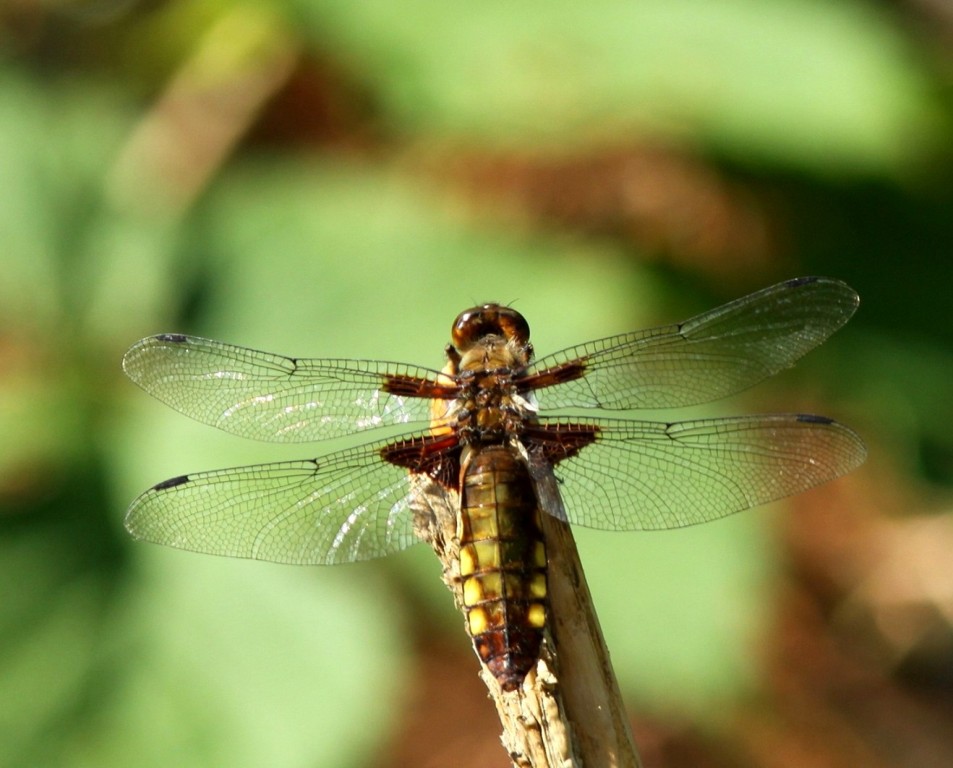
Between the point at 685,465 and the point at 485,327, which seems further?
the point at 485,327

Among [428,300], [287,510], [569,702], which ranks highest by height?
[428,300]

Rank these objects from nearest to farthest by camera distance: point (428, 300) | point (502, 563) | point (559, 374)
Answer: point (502, 563)
point (559, 374)
point (428, 300)

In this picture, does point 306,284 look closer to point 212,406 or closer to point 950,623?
point 212,406

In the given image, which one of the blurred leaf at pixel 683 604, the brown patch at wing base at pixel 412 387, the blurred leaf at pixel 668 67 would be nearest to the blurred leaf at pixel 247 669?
the blurred leaf at pixel 683 604

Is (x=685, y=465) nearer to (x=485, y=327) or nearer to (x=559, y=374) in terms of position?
(x=559, y=374)

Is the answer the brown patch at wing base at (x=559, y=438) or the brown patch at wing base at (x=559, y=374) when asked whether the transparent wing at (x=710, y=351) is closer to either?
the brown patch at wing base at (x=559, y=374)

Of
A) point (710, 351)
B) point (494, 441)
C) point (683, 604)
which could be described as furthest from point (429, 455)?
point (683, 604)

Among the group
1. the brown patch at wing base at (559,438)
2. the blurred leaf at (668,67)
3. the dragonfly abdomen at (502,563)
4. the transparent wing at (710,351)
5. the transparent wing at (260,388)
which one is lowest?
the dragonfly abdomen at (502,563)

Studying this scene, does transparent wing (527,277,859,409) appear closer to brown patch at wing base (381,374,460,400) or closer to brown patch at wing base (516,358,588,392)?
brown patch at wing base (516,358,588,392)
